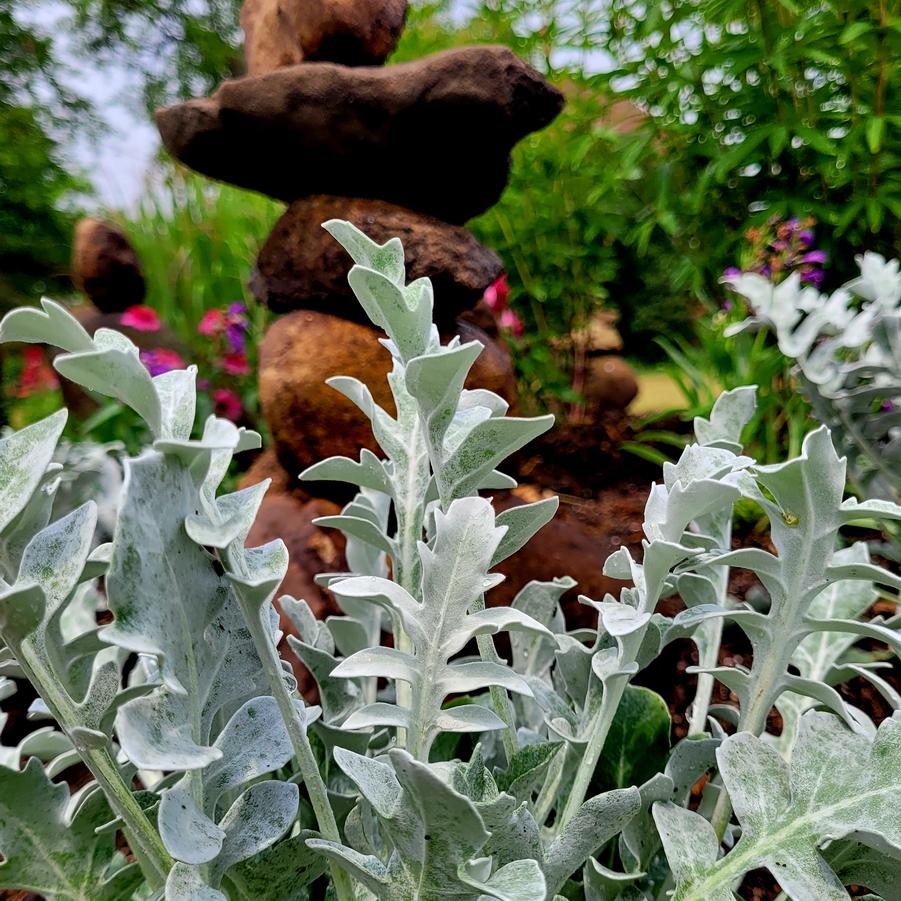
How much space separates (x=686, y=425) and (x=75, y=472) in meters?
1.72

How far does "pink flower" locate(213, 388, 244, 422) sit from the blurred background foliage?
0.55m

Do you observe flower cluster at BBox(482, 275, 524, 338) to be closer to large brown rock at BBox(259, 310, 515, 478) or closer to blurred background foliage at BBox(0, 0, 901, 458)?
blurred background foliage at BBox(0, 0, 901, 458)

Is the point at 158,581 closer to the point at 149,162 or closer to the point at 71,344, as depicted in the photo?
the point at 71,344

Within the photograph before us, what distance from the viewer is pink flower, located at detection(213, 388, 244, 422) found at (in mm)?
2402

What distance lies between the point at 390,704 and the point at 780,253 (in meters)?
1.71

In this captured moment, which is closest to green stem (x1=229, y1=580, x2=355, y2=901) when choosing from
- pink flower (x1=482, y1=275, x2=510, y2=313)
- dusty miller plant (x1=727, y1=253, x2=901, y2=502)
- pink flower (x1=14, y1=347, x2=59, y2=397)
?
dusty miller plant (x1=727, y1=253, x2=901, y2=502)

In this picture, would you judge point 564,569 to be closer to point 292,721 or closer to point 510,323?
point 292,721

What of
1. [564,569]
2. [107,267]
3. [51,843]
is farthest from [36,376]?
[51,843]

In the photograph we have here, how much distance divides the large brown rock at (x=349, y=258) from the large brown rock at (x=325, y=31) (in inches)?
11.1

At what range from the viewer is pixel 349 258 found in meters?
1.27

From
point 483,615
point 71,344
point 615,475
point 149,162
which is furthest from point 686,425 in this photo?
point 149,162

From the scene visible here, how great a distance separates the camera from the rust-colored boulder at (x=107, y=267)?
3.01 meters

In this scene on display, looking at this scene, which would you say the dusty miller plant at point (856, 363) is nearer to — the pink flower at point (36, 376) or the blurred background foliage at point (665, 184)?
Result: the blurred background foliage at point (665, 184)

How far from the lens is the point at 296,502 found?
1.36m
